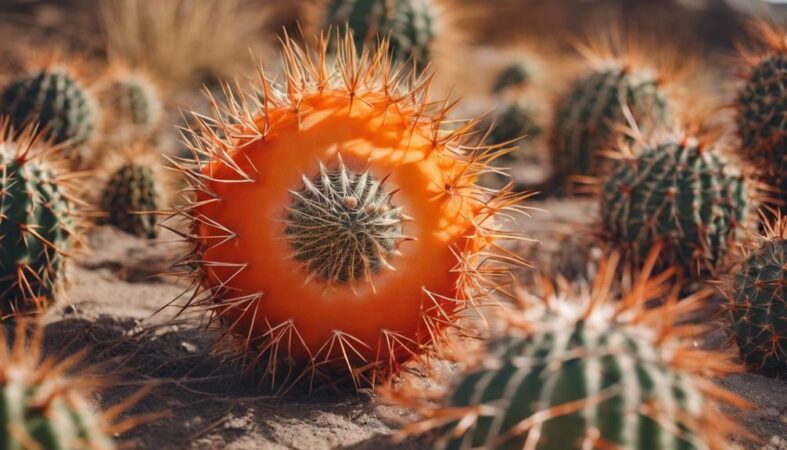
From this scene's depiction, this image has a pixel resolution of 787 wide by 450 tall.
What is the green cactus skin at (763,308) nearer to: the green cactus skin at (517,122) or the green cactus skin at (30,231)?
the green cactus skin at (30,231)

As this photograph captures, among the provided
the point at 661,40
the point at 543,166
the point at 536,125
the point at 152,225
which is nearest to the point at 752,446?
the point at 152,225

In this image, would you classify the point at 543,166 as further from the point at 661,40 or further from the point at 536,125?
the point at 661,40

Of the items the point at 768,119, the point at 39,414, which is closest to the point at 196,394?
the point at 39,414

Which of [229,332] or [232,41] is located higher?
[232,41]

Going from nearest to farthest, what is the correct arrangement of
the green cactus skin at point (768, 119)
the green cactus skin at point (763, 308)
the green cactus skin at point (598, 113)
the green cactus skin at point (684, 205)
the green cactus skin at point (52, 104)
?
the green cactus skin at point (763, 308), the green cactus skin at point (684, 205), the green cactus skin at point (768, 119), the green cactus skin at point (52, 104), the green cactus skin at point (598, 113)

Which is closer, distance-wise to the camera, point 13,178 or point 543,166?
point 13,178

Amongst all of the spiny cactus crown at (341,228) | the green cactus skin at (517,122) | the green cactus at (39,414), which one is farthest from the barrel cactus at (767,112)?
the green cactus at (39,414)
